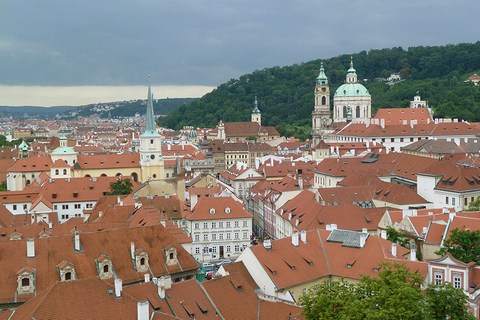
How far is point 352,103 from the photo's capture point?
6826 inches

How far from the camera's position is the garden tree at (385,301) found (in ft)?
86.5

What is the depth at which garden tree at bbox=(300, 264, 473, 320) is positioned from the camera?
1038 inches

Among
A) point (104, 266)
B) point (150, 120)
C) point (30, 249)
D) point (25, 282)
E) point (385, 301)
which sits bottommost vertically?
point (25, 282)

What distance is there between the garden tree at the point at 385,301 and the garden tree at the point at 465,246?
489 inches

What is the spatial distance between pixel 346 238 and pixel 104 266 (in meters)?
17.2

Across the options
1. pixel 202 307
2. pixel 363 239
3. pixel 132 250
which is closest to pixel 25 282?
pixel 132 250

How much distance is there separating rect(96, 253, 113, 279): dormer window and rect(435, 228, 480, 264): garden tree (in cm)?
2117

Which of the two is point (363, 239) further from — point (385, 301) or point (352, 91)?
point (352, 91)

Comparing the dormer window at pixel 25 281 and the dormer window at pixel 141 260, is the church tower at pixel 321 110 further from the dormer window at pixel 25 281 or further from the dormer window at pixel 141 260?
the dormer window at pixel 25 281

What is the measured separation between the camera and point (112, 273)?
39.5 meters

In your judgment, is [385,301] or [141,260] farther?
[141,260]

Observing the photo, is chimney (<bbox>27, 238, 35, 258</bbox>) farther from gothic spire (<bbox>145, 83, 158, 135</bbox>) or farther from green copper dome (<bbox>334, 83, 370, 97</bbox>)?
green copper dome (<bbox>334, 83, 370, 97</bbox>)

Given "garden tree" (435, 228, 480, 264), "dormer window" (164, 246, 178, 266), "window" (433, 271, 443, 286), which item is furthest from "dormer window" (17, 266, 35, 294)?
"garden tree" (435, 228, 480, 264)

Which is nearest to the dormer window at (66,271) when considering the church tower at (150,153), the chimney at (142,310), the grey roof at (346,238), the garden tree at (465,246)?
the chimney at (142,310)
